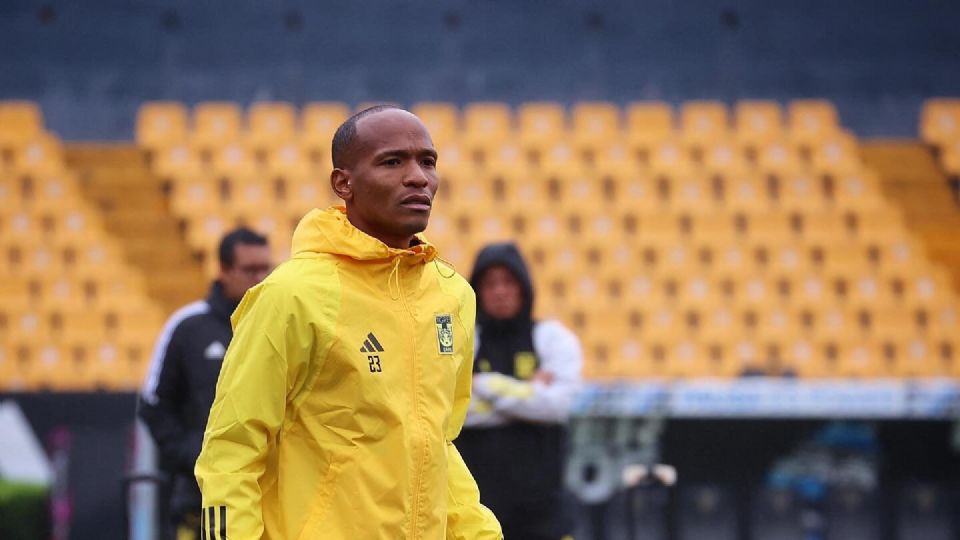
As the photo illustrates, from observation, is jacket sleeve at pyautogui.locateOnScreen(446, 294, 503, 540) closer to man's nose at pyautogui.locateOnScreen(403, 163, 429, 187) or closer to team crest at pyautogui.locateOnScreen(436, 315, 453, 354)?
team crest at pyautogui.locateOnScreen(436, 315, 453, 354)

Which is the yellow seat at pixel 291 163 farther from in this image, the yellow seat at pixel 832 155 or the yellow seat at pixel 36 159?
the yellow seat at pixel 832 155

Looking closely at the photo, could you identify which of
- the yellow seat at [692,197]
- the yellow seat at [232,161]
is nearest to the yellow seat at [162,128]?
the yellow seat at [232,161]

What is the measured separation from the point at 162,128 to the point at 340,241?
11.8 metres

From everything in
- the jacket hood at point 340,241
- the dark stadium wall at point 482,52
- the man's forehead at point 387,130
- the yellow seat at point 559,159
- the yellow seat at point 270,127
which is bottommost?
the jacket hood at point 340,241

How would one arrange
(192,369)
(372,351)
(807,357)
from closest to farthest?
1. (372,351)
2. (192,369)
3. (807,357)

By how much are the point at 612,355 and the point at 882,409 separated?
408cm

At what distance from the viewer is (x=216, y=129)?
46.1 feet

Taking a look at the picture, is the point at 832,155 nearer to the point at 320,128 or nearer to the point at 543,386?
the point at 320,128

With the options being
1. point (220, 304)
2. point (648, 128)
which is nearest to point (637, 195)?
point (648, 128)

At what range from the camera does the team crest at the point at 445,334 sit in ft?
9.04

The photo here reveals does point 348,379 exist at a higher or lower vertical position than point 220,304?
lower

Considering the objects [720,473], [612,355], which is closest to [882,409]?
[720,473]

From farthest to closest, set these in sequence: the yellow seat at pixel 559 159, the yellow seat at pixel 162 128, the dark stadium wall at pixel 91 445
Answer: the yellow seat at pixel 162 128, the yellow seat at pixel 559 159, the dark stadium wall at pixel 91 445

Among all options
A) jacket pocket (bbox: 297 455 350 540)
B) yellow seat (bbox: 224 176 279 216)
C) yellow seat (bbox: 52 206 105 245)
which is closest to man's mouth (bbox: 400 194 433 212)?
jacket pocket (bbox: 297 455 350 540)
